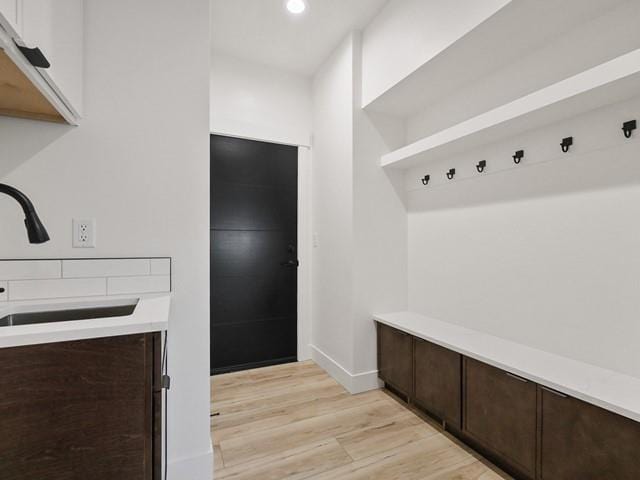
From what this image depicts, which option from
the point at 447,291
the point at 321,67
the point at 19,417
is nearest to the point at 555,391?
the point at 447,291

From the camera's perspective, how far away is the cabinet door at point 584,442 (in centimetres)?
112

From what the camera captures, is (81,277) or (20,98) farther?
(81,277)

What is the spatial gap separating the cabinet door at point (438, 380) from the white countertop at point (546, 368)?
0.24 ft

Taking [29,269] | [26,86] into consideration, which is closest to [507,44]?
[26,86]

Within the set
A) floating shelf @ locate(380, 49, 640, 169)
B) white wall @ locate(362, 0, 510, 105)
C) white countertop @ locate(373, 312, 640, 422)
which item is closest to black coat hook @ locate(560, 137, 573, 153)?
floating shelf @ locate(380, 49, 640, 169)

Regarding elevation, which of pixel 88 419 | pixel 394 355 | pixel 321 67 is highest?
pixel 321 67

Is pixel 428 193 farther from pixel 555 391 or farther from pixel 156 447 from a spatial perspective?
pixel 156 447

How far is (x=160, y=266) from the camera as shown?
4.89 ft

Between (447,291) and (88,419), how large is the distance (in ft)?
7.00

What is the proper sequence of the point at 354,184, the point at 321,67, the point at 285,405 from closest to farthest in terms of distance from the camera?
1. the point at 285,405
2. the point at 354,184
3. the point at 321,67

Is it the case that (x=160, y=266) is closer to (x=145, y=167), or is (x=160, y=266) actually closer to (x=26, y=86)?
(x=145, y=167)

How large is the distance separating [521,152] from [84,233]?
225cm

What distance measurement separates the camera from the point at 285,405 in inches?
89.2

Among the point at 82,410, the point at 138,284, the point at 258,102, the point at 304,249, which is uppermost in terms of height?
the point at 258,102
